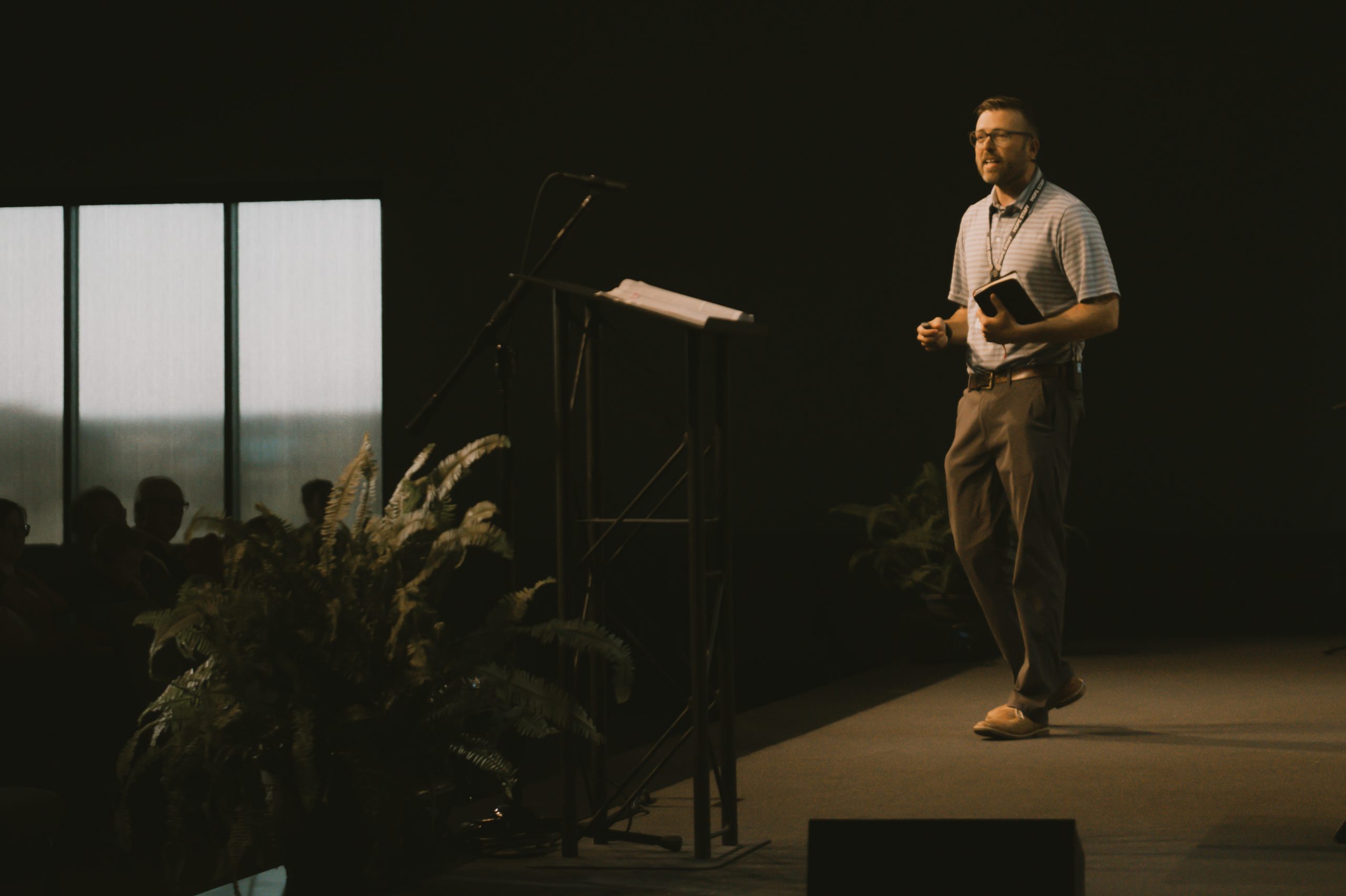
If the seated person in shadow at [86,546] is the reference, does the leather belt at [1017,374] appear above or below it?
above

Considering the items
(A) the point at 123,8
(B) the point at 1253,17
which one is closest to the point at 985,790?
(B) the point at 1253,17

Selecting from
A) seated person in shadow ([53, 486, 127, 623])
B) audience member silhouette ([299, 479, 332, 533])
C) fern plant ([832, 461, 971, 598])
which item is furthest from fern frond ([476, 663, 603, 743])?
audience member silhouette ([299, 479, 332, 533])

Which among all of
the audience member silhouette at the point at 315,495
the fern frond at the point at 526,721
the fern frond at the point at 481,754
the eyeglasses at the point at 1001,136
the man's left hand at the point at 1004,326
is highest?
the eyeglasses at the point at 1001,136

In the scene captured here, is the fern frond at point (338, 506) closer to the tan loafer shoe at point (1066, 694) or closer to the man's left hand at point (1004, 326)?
the man's left hand at point (1004, 326)

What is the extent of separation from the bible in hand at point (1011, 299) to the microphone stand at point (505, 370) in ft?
3.90

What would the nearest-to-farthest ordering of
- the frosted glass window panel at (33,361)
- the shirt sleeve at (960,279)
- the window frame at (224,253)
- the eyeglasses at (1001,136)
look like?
the eyeglasses at (1001,136) < the shirt sleeve at (960,279) < the window frame at (224,253) < the frosted glass window panel at (33,361)

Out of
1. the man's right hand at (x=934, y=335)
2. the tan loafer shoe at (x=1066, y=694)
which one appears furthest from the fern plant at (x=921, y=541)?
the man's right hand at (x=934, y=335)

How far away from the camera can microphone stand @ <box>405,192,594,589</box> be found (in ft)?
9.79

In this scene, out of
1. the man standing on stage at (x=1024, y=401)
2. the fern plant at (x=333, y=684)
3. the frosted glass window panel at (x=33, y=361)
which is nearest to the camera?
the fern plant at (x=333, y=684)

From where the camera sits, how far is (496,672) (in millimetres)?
2584

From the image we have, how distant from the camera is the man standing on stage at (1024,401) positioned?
390cm

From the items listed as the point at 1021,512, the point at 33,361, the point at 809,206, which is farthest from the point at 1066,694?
the point at 33,361

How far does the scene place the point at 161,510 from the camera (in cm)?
596

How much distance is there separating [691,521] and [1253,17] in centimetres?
616
